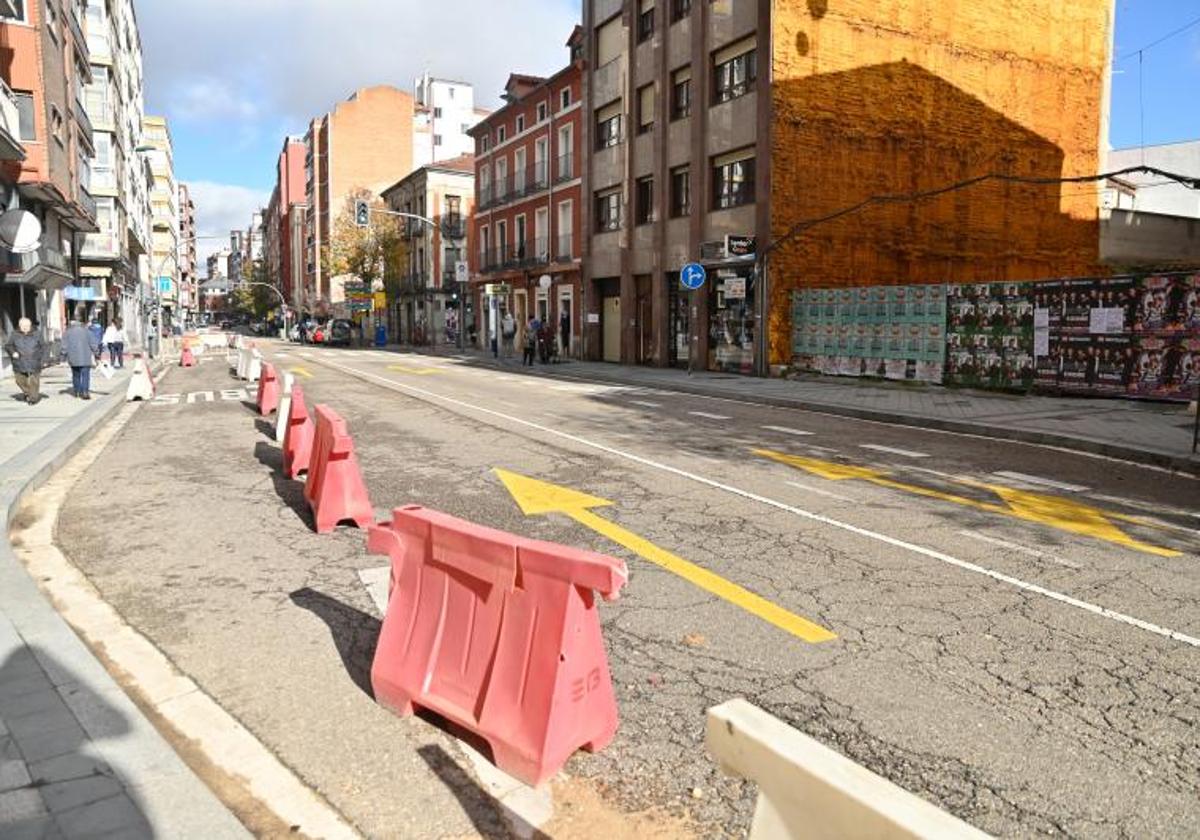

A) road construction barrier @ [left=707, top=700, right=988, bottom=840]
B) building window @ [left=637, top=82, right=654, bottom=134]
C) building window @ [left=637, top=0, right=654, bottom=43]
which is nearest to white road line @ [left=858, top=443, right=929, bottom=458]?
road construction barrier @ [left=707, top=700, right=988, bottom=840]

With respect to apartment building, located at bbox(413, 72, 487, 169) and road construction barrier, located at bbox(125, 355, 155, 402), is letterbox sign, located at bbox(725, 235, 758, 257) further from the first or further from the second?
apartment building, located at bbox(413, 72, 487, 169)

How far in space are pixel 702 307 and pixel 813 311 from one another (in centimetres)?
431

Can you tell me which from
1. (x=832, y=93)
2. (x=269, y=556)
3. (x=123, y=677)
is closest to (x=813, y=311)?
(x=832, y=93)

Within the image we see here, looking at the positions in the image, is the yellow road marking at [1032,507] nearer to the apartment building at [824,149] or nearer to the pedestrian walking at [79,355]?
the pedestrian walking at [79,355]

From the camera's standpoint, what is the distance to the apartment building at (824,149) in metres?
24.0

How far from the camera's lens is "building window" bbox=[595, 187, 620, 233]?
3155cm

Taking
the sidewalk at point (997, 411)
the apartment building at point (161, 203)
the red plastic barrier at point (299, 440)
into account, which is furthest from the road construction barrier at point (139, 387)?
the apartment building at point (161, 203)

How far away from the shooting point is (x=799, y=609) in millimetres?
4727

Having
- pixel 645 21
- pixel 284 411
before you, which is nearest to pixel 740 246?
pixel 645 21

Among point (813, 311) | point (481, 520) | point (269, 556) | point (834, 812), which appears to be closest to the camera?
point (834, 812)

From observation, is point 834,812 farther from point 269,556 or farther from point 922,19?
point 922,19

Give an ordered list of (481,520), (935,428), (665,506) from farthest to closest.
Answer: (935,428) → (665,506) → (481,520)

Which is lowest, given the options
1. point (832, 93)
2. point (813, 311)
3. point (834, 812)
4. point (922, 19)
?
point (834, 812)

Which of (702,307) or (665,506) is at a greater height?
(702,307)
